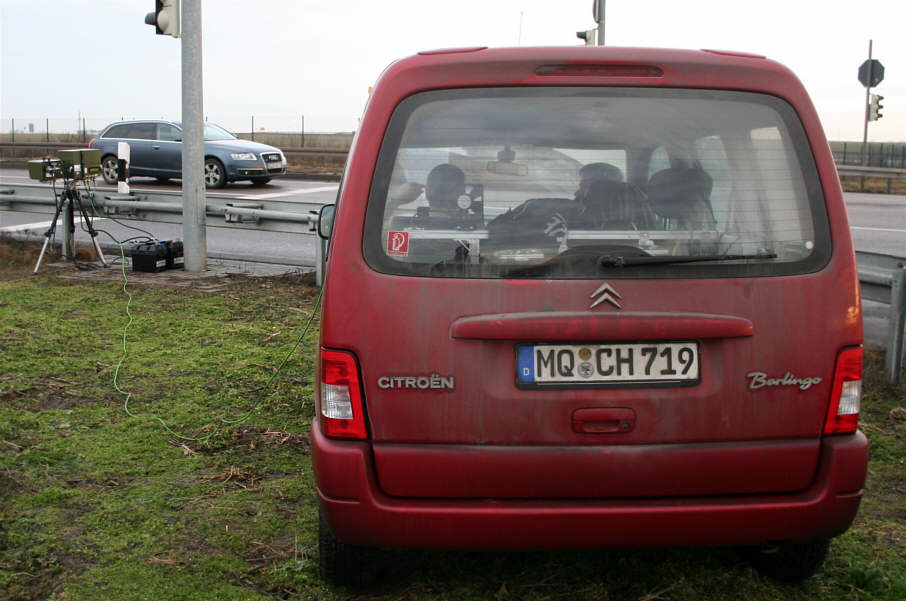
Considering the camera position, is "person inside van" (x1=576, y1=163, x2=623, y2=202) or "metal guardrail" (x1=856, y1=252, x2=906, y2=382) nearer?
"person inside van" (x1=576, y1=163, x2=623, y2=202)

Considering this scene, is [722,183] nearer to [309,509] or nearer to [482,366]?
[482,366]

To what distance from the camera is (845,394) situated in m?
2.97

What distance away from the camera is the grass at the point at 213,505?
3449 millimetres

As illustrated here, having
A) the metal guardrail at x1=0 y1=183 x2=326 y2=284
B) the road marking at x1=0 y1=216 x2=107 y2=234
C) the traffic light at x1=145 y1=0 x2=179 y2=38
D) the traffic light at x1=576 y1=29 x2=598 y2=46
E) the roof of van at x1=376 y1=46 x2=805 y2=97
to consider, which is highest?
the traffic light at x1=576 y1=29 x2=598 y2=46

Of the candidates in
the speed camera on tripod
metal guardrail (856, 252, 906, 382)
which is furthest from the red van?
the speed camera on tripod

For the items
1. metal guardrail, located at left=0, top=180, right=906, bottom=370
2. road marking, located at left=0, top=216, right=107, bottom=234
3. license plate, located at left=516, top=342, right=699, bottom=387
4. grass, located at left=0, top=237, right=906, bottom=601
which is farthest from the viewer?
road marking, located at left=0, top=216, right=107, bottom=234

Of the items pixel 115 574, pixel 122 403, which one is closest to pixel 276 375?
pixel 122 403

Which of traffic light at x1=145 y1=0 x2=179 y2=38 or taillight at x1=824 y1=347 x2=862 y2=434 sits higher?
traffic light at x1=145 y1=0 x2=179 y2=38

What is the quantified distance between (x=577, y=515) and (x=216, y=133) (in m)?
21.4

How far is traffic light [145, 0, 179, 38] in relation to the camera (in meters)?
10.1

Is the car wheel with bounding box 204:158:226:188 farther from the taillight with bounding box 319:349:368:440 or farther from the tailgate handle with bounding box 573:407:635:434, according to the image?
the tailgate handle with bounding box 573:407:635:434

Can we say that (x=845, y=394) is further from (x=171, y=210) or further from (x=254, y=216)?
(x=171, y=210)

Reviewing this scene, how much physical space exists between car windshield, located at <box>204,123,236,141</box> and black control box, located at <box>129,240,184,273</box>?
39.7 feet

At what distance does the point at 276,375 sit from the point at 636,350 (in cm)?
396
